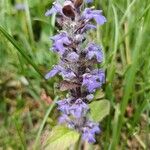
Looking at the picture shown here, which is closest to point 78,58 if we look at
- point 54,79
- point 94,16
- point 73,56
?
point 73,56

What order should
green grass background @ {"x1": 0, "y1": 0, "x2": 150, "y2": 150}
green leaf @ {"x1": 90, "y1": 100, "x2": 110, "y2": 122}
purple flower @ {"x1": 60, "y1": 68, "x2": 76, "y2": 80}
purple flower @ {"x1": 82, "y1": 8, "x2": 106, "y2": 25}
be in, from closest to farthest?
1. purple flower @ {"x1": 82, "y1": 8, "x2": 106, "y2": 25}
2. purple flower @ {"x1": 60, "y1": 68, "x2": 76, "y2": 80}
3. green leaf @ {"x1": 90, "y1": 100, "x2": 110, "y2": 122}
4. green grass background @ {"x1": 0, "y1": 0, "x2": 150, "y2": 150}

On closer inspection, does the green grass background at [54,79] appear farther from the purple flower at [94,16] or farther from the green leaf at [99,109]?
the purple flower at [94,16]

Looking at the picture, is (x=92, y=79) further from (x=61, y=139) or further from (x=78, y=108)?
(x=61, y=139)

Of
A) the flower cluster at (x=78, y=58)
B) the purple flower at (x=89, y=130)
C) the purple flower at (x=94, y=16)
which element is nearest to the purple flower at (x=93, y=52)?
the flower cluster at (x=78, y=58)

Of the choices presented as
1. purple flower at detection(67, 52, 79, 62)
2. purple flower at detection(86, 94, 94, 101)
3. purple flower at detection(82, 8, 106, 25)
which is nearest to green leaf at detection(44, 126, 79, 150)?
Answer: purple flower at detection(86, 94, 94, 101)

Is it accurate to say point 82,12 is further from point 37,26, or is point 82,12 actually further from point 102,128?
point 37,26

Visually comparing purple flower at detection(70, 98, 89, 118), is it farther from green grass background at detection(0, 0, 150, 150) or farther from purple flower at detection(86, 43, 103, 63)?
green grass background at detection(0, 0, 150, 150)
